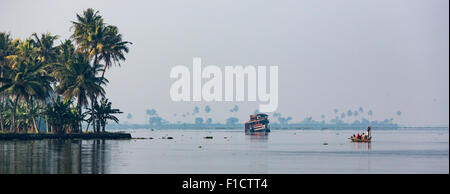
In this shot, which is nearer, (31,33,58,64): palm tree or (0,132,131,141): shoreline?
(0,132,131,141): shoreline

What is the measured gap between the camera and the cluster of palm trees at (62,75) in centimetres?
9312

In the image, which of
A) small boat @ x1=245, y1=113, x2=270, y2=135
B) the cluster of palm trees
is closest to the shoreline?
the cluster of palm trees

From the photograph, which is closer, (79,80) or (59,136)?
(59,136)

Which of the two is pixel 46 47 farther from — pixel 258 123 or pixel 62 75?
pixel 258 123

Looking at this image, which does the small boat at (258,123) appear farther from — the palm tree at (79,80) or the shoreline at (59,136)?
the palm tree at (79,80)

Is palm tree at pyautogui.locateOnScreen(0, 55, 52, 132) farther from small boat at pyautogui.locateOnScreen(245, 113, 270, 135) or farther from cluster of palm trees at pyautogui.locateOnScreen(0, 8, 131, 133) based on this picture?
small boat at pyautogui.locateOnScreen(245, 113, 270, 135)

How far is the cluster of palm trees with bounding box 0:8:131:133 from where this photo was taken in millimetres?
93125

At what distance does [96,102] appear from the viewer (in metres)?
104

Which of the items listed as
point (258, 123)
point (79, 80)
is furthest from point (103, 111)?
point (258, 123)

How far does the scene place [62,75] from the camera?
328 ft

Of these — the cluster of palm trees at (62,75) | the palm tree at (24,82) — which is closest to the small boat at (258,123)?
the cluster of palm trees at (62,75)

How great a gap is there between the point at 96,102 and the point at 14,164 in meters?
59.2
